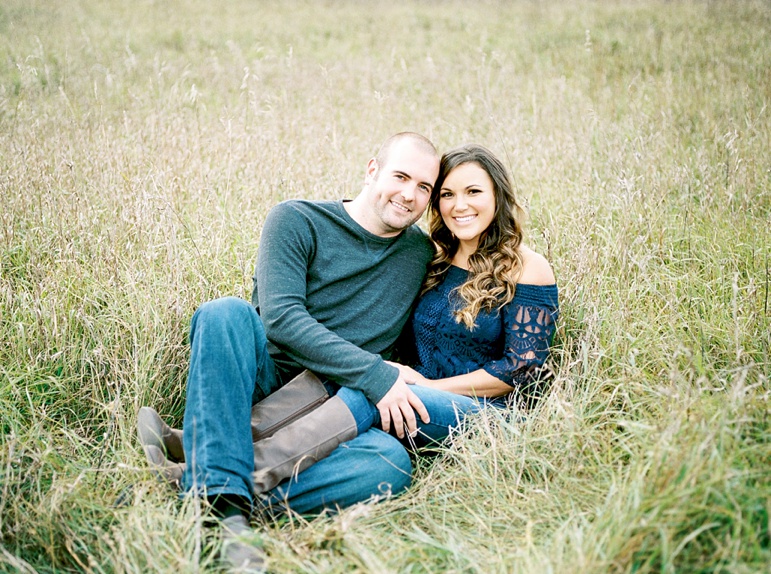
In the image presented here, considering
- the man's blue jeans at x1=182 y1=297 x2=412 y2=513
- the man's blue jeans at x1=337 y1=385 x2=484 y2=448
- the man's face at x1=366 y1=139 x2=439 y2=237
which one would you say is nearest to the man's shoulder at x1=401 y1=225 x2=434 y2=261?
the man's face at x1=366 y1=139 x2=439 y2=237

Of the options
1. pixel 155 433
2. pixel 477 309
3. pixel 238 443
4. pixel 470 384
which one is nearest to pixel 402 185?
pixel 477 309

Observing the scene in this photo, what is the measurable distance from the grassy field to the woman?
0.17m

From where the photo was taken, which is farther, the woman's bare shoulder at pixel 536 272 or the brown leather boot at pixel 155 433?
the woman's bare shoulder at pixel 536 272

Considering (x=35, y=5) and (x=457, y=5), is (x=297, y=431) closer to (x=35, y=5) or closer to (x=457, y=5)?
(x=35, y=5)

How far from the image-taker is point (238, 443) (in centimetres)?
213

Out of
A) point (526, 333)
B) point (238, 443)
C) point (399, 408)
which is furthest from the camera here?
point (526, 333)

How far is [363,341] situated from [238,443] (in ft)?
2.67

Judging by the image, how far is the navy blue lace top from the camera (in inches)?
103

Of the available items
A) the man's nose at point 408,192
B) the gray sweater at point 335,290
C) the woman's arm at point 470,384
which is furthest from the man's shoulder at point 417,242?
the woman's arm at point 470,384

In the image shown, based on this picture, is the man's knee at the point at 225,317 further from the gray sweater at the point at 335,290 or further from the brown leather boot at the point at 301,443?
the brown leather boot at the point at 301,443

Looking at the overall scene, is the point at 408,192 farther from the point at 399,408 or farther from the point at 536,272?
the point at 399,408

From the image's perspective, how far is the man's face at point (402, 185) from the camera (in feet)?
9.03

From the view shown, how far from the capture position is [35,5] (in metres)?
9.51

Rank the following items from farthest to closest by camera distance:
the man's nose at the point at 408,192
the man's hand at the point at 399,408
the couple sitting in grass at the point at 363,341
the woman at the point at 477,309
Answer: the man's nose at the point at 408,192
the woman at the point at 477,309
the man's hand at the point at 399,408
the couple sitting in grass at the point at 363,341
